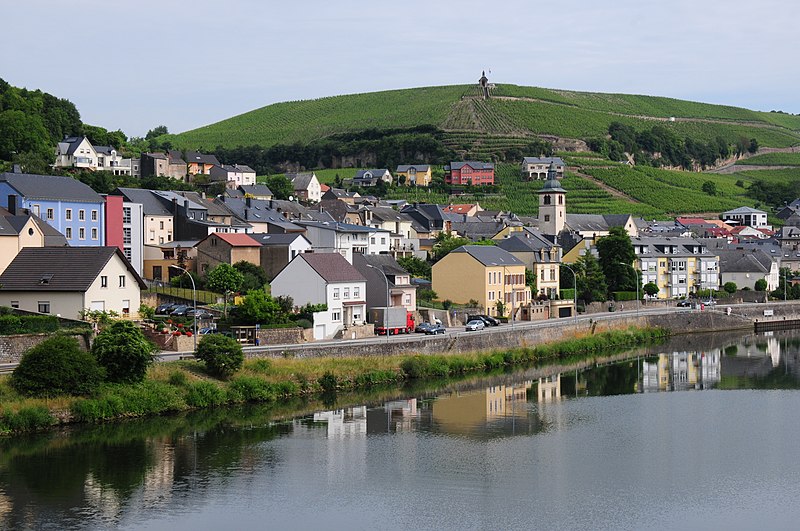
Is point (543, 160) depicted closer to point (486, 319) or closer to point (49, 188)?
point (486, 319)

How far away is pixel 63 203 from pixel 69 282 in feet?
62.0

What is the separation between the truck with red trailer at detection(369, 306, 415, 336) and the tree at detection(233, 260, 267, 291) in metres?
6.96

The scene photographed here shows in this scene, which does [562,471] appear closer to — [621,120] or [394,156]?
[394,156]

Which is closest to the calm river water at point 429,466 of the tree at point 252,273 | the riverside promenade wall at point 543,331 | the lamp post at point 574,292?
the riverside promenade wall at point 543,331

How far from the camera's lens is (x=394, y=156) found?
147 metres

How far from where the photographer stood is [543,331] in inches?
2436

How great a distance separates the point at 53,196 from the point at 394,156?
8723 cm

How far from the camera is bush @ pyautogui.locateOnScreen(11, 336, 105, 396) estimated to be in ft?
121

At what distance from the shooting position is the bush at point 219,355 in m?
42.2

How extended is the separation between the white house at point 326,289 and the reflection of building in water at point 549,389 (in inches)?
392

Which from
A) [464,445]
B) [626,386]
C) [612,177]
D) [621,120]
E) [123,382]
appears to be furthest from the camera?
[621,120]

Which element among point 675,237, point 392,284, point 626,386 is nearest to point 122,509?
point 626,386

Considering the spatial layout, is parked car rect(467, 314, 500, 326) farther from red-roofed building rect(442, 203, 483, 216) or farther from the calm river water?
red-roofed building rect(442, 203, 483, 216)

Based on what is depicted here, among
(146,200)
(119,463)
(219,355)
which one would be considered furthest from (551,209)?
(119,463)
